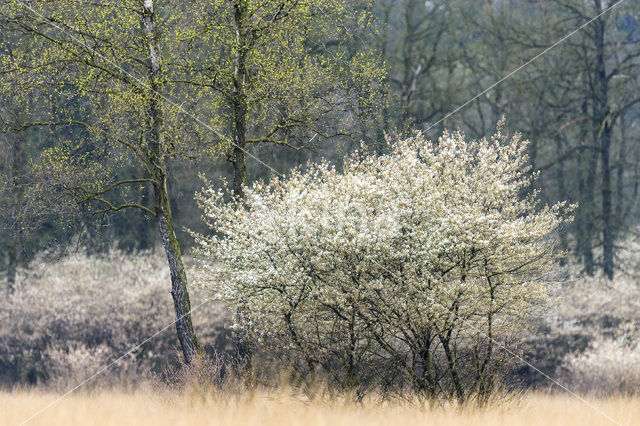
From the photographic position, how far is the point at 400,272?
33.3 ft

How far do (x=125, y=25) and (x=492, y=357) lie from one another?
322 inches

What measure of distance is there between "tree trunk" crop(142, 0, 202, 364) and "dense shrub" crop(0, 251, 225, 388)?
252 inches

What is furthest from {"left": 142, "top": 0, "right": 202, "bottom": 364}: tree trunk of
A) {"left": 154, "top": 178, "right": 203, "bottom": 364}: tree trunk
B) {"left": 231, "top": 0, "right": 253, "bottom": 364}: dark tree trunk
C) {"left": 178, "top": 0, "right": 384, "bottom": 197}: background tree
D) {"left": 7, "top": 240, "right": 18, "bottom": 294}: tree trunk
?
{"left": 7, "top": 240, "right": 18, "bottom": 294}: tree trunk

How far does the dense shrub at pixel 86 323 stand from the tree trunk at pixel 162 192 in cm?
640

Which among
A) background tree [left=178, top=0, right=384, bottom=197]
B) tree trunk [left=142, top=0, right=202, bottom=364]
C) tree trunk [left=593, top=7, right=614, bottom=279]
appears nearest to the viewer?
tree trunk [left=142, top=0, right=202, bottom=364]

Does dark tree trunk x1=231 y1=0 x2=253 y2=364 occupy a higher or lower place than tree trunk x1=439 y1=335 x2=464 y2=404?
higher

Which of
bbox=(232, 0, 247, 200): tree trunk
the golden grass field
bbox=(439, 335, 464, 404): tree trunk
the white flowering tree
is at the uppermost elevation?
bbox=(232, 0, 247, 200): tree trunk

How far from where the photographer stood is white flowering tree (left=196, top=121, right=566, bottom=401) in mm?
9945

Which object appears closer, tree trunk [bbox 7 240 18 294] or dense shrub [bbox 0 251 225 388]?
dense shrub [bbox 0 251 225 388]

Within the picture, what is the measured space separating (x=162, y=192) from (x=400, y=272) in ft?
17.8

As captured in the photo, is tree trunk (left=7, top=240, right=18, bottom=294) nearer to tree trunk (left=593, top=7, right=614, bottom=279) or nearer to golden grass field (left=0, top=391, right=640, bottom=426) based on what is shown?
golden grass field (left=0, top=391, right=640, bottom=426)

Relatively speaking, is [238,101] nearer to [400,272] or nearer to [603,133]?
[400,272]

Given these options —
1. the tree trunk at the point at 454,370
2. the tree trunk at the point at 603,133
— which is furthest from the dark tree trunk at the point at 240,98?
the tree trunk at the point at 603,133

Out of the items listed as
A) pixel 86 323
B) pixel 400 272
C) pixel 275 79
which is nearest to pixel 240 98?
pixel 275 79
